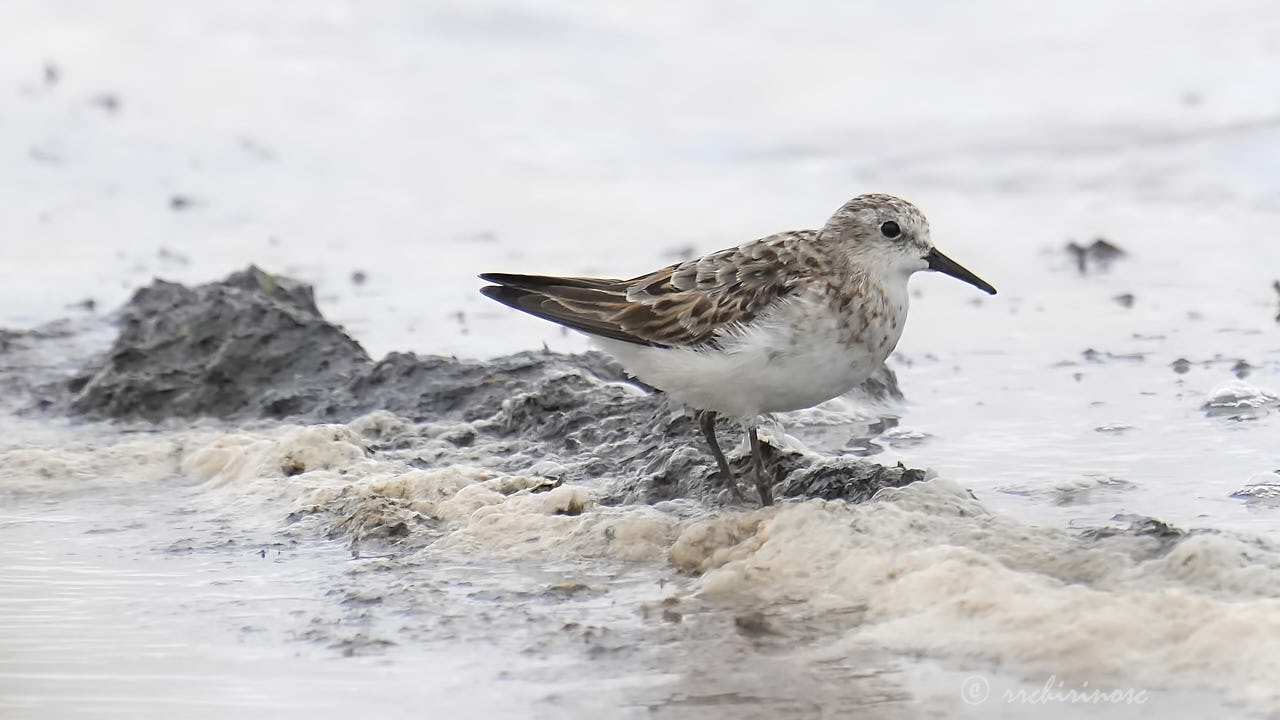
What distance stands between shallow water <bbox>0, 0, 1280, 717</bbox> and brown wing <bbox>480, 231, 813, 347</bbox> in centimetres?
67

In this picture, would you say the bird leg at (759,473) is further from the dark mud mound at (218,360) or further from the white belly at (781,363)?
the dark mud mound at (218,360)

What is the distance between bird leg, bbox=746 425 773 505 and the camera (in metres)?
5.53

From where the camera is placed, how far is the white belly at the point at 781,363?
537cm

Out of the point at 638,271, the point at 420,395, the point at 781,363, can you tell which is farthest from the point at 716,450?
the point at 638,271

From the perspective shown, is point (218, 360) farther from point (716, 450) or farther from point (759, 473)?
point (759, 473)

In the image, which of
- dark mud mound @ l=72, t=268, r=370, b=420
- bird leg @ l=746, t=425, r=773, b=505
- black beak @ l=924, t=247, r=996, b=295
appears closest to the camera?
bird leg @ l=746, t=425, r=773, b=505

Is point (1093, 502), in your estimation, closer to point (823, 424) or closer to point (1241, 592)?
point (1241, 592)

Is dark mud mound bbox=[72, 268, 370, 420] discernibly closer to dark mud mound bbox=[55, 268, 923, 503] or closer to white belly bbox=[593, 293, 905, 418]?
dark mud mound bbox=[55, 268, 923, 503]

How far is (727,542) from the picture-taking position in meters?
5.17

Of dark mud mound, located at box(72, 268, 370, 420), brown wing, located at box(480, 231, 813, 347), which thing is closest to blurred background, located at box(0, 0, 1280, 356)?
dark mud mound, located at box(72, 268, 370, 420)

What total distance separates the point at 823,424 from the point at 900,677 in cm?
296

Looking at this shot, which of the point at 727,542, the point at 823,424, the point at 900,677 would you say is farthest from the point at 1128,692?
the point at 823,424

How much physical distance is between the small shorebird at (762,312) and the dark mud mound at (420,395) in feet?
1.11

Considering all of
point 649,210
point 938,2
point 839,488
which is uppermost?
point 938,2
